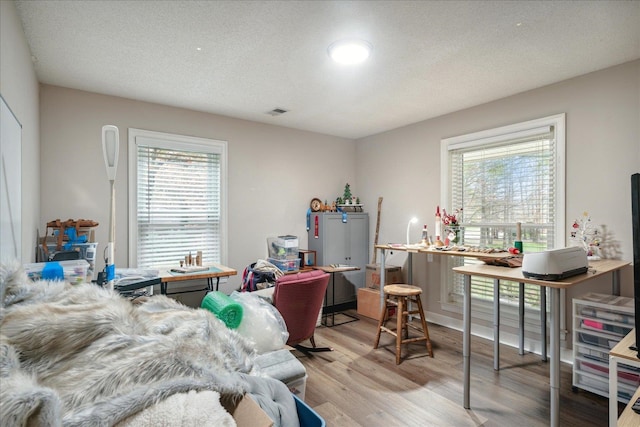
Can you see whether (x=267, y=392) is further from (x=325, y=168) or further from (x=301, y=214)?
(x=325, y=168)

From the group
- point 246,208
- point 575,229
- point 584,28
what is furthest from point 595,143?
point 246,208

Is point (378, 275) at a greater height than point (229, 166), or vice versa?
point (229, 166)

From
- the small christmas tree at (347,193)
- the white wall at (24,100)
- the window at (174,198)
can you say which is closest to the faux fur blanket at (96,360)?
the white wall at (24,100)

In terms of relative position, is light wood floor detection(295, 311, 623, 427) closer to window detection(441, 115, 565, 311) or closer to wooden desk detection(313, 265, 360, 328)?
wooden desk detection(313, 265, 360, 328)

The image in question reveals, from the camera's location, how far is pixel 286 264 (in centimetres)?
421

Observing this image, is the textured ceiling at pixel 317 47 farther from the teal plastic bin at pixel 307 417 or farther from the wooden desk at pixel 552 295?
the teal plastic bin at pixel 307 417

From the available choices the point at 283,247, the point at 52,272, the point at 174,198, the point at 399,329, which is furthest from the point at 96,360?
the point at 283,247

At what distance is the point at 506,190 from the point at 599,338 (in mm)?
1629

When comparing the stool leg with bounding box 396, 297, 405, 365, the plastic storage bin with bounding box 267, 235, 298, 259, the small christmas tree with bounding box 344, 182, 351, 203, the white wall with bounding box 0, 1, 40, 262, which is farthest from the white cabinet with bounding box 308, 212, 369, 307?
the white wall with bounding box 0, 1, 40, 262

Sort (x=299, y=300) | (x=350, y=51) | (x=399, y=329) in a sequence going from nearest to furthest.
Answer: (x=350, y=51) < (x=299, y=300) < (x=399, y=329)

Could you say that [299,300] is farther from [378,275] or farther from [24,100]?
[24,100]

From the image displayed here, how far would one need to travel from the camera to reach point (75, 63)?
8.77 feet

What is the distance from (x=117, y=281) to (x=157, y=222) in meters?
1.11

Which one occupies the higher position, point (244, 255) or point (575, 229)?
A: point (575, 229)
